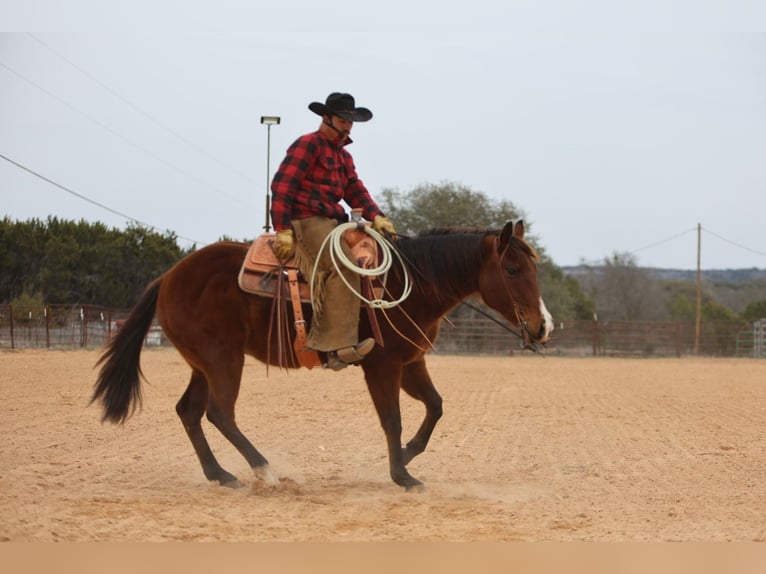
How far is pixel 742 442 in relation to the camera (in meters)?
8.66

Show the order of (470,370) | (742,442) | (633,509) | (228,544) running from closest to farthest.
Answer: (228,544)
(633,509)
(742,442)
(470,370)

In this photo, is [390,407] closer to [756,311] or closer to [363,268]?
[363,268]

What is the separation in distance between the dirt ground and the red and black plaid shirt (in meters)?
2.08

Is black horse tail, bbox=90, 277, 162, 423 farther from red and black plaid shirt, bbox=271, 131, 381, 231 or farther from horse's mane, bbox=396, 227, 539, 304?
horse's mane, bbox=396, 227, 539, 304

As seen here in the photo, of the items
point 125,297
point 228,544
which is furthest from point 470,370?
point 125,297

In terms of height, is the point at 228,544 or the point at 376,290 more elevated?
the point at 376,290

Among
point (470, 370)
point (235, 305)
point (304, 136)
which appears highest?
point (304, 136)

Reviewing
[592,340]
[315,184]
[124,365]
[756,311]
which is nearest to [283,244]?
[315,184]

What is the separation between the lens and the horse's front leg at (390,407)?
6.12 metres

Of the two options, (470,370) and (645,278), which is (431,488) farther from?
(645,278)

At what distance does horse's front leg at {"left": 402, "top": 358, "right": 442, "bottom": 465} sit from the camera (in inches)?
257

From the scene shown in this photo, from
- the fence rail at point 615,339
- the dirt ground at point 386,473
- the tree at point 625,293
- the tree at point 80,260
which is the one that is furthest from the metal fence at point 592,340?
the tree at point 625,293

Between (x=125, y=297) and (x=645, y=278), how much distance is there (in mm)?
47017

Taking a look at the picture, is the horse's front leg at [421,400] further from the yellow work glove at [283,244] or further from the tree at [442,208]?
the tree at [442,208]
